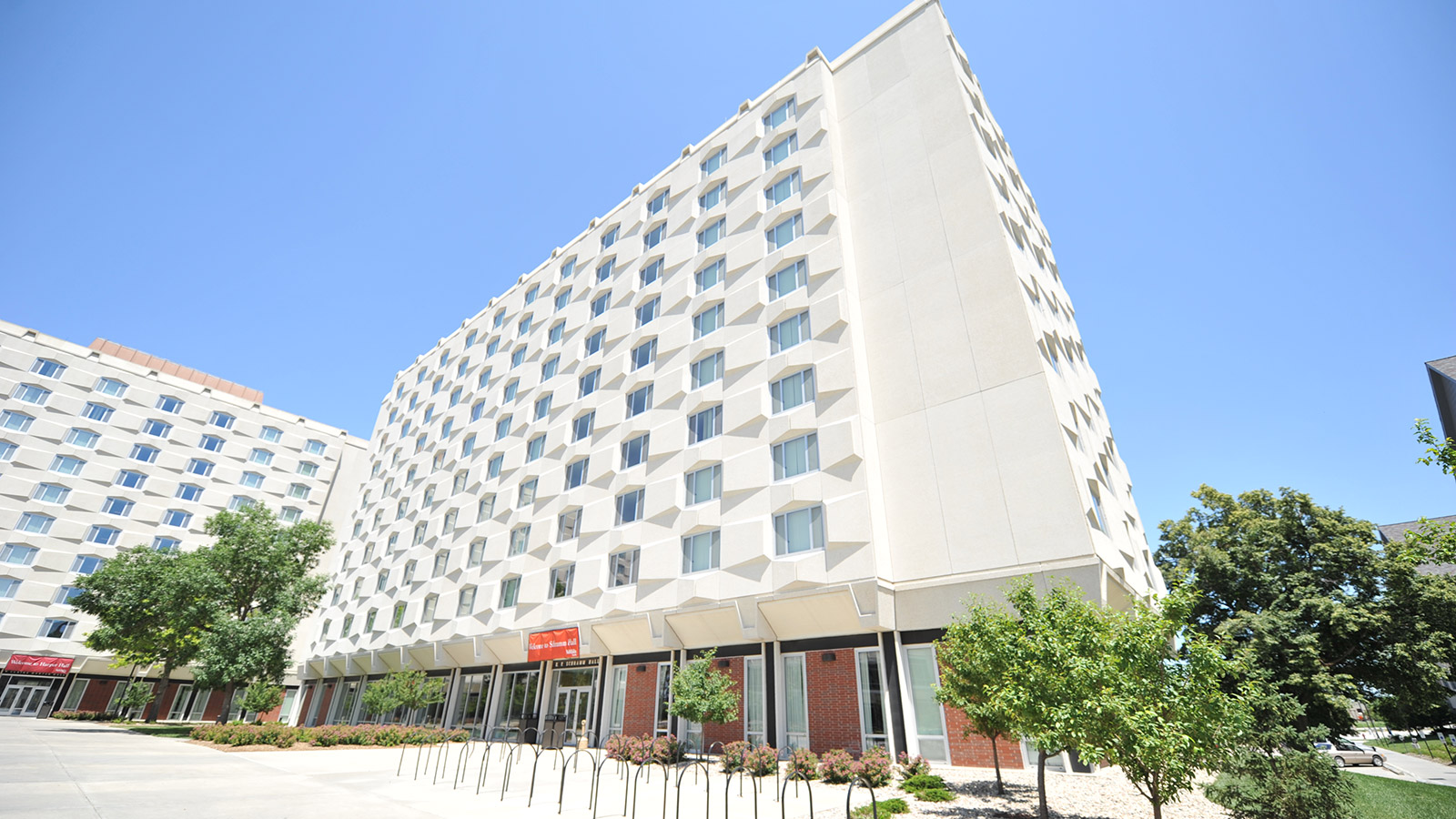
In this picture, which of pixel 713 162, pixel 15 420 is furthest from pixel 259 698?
pixel 15 420

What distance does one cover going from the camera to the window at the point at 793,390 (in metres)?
26.1

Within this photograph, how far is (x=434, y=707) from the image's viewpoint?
3938cm

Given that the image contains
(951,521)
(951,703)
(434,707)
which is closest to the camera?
(951,703)

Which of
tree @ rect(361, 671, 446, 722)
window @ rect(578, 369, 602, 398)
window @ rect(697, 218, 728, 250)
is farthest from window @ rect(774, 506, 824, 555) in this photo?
tree @ rect(361, 671, 446, 722)

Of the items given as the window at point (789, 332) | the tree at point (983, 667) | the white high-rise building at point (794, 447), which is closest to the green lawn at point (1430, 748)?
the white high-rise building at point (794, 447)

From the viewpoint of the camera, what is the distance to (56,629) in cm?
5262

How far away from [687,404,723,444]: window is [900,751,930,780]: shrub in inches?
583

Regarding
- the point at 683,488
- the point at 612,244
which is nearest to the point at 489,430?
the point at 612,244

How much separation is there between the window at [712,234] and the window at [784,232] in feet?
10.8

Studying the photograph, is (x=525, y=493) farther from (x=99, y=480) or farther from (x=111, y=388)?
(x=111, y=388)

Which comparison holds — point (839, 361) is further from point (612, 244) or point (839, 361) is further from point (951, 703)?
point (612, 244)

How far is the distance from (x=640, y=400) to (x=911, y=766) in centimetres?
2190

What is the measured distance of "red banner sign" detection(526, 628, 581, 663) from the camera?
29594 millimetres

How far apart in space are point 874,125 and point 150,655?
56061mm
